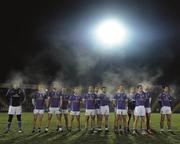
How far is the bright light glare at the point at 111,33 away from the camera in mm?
51625

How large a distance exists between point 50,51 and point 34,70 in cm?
457

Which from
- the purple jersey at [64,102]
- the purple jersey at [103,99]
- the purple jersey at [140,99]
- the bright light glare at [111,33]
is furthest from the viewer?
the bright light glare at [111,33]

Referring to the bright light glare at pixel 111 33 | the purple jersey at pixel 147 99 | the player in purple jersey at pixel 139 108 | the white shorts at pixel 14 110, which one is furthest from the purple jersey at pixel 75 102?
the bright light glare at pixel 111 33

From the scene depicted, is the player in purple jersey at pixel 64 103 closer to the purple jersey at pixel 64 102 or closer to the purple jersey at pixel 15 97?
the purple jersey at pixel 64 102

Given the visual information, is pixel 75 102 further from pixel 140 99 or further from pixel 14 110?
pixel 140 99

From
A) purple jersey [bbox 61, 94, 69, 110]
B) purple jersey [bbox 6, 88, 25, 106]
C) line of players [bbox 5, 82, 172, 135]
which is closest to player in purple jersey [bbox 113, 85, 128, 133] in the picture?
line of players [bbox 5, 82, 172, 135]

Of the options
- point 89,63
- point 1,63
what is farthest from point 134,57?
point 1,63

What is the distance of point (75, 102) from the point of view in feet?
56.1

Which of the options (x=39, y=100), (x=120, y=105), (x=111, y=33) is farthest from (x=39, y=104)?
(x=111, y=33)

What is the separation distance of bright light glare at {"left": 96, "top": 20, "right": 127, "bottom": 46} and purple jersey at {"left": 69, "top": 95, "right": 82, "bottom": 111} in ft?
114

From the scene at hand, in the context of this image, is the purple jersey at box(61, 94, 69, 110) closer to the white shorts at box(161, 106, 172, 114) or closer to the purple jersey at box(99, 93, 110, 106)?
the purple jersey at box(99, 93, 110, 106)

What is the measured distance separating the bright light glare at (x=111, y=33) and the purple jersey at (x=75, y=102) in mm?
34667

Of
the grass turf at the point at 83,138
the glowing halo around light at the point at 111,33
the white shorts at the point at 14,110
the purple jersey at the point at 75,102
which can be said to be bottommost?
the grass turf at the point at 83,138

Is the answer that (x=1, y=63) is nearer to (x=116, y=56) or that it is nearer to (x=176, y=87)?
(x=116, y=56)
